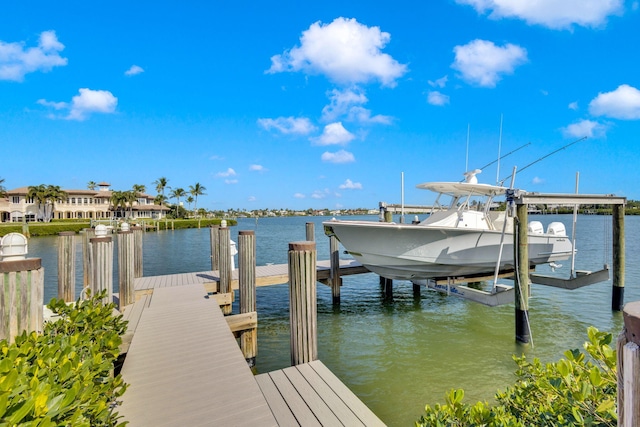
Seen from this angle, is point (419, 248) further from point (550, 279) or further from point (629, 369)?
point (629, 369)

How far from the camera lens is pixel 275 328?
8.93 metres


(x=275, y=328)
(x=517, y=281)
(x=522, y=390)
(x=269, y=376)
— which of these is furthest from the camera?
(x=275, y=328)

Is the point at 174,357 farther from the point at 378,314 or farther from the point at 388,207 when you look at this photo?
the point at 388,207

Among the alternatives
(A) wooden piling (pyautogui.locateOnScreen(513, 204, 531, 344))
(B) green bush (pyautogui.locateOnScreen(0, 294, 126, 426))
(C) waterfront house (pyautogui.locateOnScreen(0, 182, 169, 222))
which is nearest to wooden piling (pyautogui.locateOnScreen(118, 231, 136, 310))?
(B) green bush (pyautogui.locateOnScreen(0, 294, 126, 426))

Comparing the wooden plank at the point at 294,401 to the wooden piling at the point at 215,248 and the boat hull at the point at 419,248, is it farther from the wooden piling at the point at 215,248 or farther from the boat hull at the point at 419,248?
the wooden piling at the point at 215,248

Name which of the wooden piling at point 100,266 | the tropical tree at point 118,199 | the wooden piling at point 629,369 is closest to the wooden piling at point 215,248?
the wooden piling at point 100,266

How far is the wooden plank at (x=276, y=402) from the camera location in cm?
311

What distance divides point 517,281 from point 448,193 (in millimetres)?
4280

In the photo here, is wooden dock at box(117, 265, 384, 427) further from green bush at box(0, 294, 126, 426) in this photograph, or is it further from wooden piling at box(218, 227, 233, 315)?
wooden piling at box(218, 227, 233, 315)

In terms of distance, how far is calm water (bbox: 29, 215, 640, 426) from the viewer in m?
5.77

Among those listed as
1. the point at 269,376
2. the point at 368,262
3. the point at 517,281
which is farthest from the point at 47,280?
the point at 517,281

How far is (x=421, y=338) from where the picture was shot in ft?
26.3

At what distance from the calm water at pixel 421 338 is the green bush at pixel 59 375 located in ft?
13.4

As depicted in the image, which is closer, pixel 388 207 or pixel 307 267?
pixel 307 267
